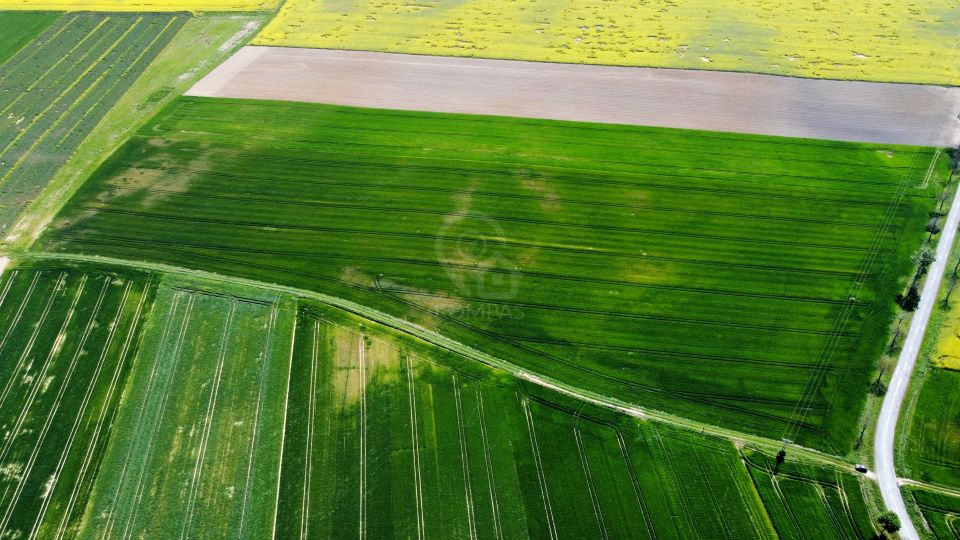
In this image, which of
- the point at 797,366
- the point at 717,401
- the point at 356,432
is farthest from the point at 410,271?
the point at 797,366

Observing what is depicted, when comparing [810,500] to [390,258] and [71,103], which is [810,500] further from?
[71,103]

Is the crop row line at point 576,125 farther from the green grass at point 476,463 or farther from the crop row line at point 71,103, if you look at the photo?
the green grass at point 476,463

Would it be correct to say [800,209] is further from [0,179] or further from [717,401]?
[0,179]

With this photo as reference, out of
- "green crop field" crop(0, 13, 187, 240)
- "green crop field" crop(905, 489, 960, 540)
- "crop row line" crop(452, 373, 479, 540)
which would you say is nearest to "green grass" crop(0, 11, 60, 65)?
"green crop field" crop(0, 13, 187, 240)

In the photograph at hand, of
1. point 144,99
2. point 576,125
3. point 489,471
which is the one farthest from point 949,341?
point 144,99

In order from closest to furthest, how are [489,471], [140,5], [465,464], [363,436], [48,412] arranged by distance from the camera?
[489,471], [465,464], [363,436], [48,412], [140,5]

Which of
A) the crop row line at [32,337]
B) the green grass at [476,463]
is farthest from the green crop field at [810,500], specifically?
the crop row line at [32,337]

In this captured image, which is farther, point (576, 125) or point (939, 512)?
point (576, 125)

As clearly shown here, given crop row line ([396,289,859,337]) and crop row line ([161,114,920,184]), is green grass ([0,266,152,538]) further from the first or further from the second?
crop row line ([396,289,859,337])
